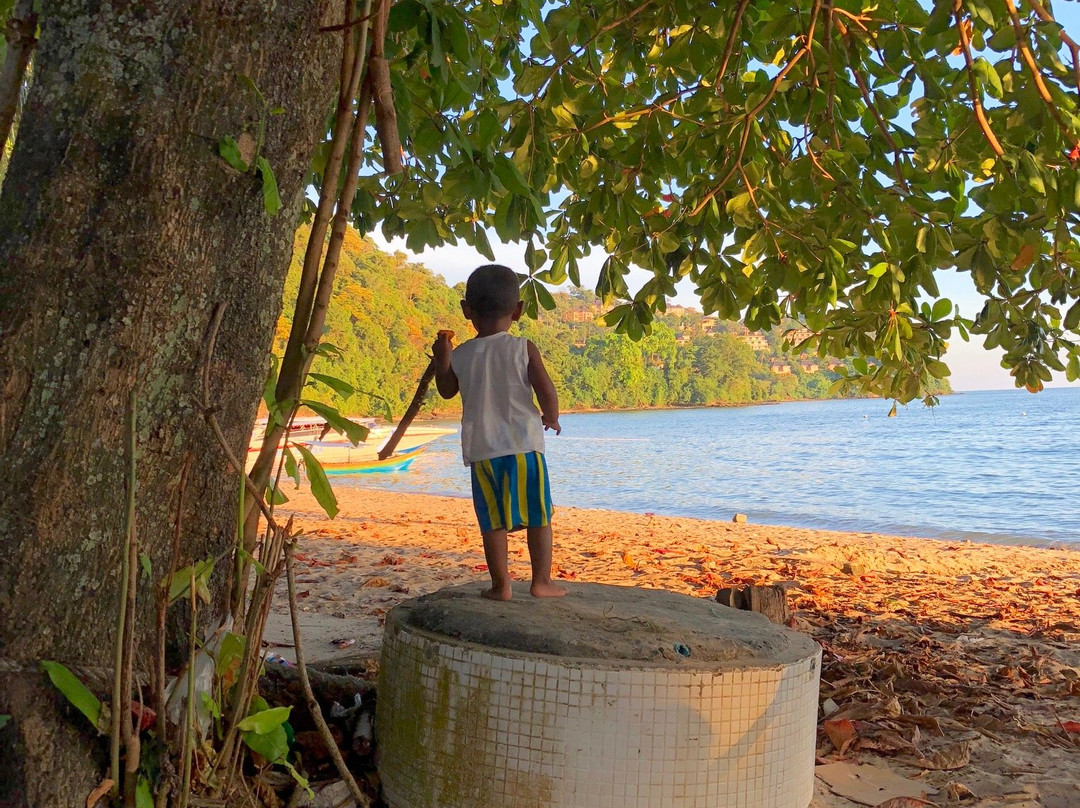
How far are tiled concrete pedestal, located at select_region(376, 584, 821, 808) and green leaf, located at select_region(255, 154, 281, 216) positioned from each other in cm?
114

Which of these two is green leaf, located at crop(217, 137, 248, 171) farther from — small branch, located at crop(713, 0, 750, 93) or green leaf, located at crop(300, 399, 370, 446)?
small branch, located at crop(713, 0, 750, 93)

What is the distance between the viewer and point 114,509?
168cm

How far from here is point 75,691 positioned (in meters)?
1.58

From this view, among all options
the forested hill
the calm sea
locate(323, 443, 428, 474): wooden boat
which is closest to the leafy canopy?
the calm sea

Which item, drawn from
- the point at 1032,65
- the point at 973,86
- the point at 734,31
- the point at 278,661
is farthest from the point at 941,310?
the point at 278,661

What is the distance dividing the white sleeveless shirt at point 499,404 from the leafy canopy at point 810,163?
1.56 feet

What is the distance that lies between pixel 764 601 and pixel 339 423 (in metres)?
2.08

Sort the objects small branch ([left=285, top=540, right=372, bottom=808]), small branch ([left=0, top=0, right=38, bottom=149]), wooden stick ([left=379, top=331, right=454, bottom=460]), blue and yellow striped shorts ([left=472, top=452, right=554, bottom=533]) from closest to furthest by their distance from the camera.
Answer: small branch ([left=0, top=0, right=38, bottom=149])
small branch ([left=285, top=540, right=372, bottom=808])
wooden stick ([left=379, top=331, right=454, bottom=460])
blue and yellow striped shorts ([left=472, top=452, right=554, bottom=533])

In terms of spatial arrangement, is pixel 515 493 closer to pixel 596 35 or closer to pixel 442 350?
pixel 442 350

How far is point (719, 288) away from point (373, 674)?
2.50 m

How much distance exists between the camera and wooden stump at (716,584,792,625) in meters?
3.31

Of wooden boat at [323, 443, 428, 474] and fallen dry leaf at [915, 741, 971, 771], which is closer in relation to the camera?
fallen dry leaf at [915, 741, 971, 771]

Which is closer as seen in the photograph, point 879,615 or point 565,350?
point 879,615

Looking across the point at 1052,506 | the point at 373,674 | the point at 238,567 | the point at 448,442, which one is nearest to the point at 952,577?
the point at 373,674
